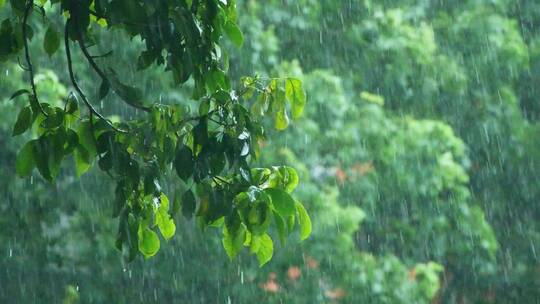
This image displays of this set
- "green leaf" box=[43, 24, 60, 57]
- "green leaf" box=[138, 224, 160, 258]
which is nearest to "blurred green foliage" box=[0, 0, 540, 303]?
"green leaf" box=[43, 24, 60, 57]

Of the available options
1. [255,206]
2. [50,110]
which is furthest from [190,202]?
[50,110]

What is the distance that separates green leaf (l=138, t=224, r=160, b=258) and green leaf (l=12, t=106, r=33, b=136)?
0.40 metres

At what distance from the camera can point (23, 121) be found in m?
2.97

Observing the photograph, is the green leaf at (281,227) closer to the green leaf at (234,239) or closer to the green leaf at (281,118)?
the green leaf at (234,239)

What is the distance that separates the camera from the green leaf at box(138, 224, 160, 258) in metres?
3.09

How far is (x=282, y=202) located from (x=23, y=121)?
2.30 ft

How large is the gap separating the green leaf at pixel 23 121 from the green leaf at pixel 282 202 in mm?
645

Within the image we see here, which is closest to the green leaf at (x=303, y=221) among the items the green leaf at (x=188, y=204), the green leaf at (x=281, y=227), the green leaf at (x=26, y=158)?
the green leaf at (x=281, y=227)

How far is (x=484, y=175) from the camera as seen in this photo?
10.6 m

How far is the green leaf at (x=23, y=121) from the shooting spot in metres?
2.96

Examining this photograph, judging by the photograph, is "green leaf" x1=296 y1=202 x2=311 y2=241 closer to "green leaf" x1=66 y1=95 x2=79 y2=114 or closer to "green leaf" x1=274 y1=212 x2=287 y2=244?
"green leaf" x1=274 y1=212 x2=287 y2=244

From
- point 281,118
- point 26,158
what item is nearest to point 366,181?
point 281,118

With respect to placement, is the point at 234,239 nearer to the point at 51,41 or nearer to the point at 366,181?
the point at 51,41

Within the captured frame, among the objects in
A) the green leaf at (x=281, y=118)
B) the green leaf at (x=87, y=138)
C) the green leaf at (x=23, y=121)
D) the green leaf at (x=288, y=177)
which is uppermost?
the green leaf at (x=281, y=118)
